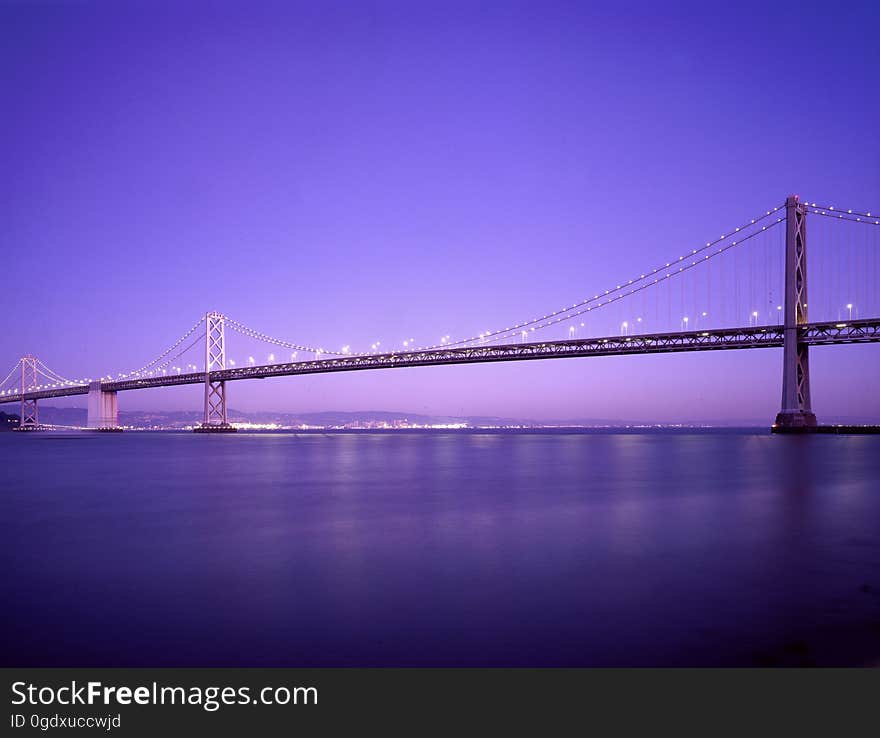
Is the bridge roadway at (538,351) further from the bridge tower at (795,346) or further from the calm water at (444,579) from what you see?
the calm water at (444,579)

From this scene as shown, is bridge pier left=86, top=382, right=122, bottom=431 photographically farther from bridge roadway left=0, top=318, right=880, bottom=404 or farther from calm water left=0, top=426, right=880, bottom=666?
calm water left=0, top=426, right=880, bottom=666

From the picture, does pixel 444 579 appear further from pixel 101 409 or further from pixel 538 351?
pixel 101 409

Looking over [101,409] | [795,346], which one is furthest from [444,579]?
[101,409]

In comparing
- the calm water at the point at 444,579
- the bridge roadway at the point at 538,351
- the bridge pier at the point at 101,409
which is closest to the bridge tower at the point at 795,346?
the bridge roadway at the point at 538,351

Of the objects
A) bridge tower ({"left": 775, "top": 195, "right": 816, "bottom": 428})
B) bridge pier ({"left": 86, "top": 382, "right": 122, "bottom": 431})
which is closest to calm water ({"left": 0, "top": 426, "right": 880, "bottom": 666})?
bridge tower ({"left": 775, "top": 195, "right": 816, "bottom": 428})

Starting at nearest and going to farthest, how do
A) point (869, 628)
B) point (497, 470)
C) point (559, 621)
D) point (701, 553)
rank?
point (869, 628) < point (559, 621) < point (701, 553) < point (497, 470)

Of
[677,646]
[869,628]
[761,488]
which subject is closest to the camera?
[677,646]
